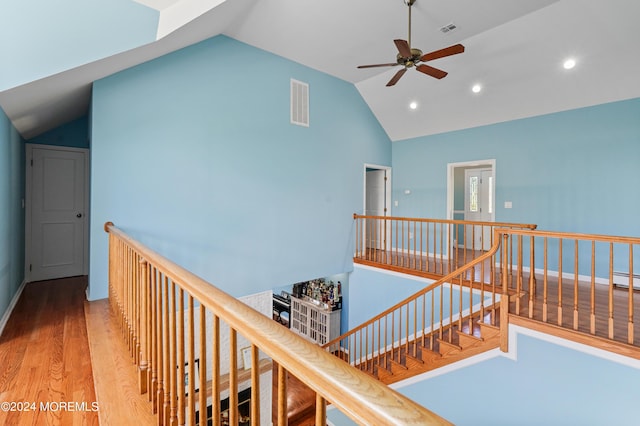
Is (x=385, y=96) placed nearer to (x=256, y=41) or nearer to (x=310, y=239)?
(x=256, y=41)

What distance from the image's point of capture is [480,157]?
616 centimetres

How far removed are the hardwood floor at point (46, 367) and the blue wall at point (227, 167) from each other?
599 millimetres

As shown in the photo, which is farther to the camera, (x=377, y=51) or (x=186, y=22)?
(x=377, y=51)

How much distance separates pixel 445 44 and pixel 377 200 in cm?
375

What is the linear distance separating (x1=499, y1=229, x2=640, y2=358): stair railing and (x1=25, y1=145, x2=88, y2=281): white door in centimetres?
602

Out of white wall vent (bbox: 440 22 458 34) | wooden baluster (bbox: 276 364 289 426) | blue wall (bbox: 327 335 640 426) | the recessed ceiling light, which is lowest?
blue wall (bbox: 327 335 640 426)

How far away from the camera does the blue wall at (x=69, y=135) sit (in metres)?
4.64

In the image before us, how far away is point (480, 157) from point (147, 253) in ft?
20.7

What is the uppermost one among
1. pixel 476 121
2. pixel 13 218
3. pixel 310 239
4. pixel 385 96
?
pixel 385 96

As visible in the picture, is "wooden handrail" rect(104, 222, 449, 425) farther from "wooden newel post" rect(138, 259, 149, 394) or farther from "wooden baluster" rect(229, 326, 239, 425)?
"wooden newel post" rect(138, 259, 149, 394)

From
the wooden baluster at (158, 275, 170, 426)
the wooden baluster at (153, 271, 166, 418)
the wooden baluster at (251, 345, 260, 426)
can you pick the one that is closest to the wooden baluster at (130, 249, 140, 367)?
the wooden baluster at (153, 271, 166, 418)

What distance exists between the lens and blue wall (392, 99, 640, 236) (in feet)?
15.3

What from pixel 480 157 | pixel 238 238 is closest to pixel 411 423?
pixel 238 238

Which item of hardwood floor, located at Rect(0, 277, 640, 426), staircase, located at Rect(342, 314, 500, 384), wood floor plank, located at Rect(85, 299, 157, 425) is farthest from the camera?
staircase, located at Rect(342, 314, 500, 384)
